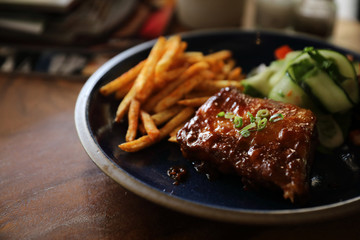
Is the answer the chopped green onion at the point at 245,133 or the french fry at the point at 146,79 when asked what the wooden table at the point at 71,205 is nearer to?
the chopped green onion at the point at 245,133

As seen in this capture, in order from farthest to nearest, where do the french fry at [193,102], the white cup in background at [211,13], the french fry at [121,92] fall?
the white cup in background at [211,13], the french fry at [121,92], the french fry at [193,102]

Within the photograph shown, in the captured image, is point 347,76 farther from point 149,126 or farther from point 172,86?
point 149,126

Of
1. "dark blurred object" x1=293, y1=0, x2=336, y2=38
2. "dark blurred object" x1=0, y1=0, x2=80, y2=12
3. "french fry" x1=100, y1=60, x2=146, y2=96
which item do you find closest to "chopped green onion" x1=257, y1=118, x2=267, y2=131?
"french fry" x1=100, y1=60, x2=146, y2=96

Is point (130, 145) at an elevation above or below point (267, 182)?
below

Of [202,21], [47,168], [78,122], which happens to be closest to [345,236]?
[78,122]

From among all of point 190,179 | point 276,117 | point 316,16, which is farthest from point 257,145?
point 316,16

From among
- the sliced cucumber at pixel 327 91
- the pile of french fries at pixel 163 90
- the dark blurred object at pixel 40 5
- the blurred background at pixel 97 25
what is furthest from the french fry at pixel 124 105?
the dark blurred object at pixel 40 5

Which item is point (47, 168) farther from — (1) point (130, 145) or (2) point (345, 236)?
(2) point (345, 236)
